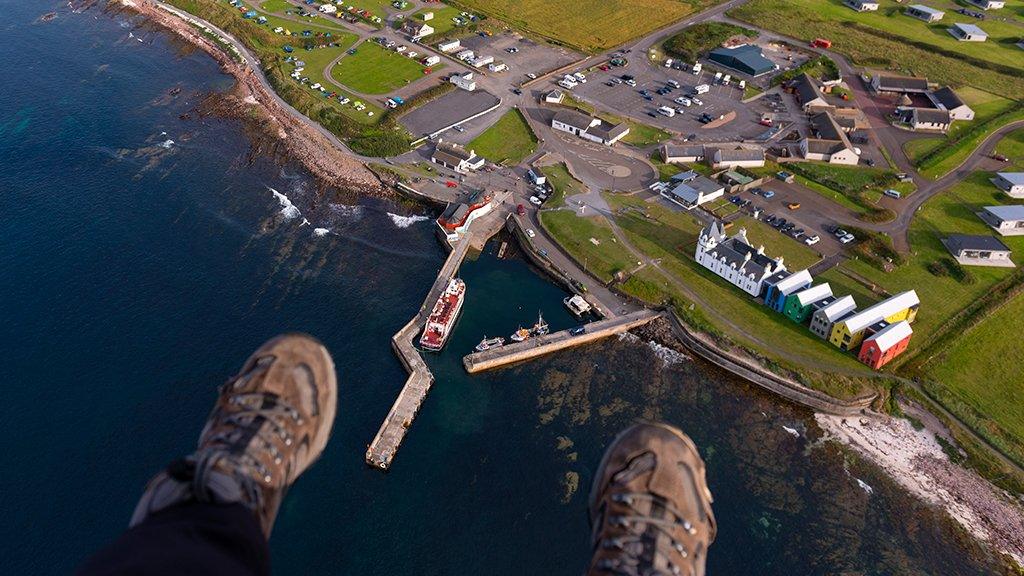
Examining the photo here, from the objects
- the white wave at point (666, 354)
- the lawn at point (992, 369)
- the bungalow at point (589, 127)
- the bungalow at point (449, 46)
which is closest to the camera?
the lawn at point (992, 369)

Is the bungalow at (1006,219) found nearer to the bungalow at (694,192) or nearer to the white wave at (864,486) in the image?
the bungalow at (694,192)

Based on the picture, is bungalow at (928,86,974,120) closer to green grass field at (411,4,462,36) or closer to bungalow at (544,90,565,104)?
bungalow at (544,90,565,104)

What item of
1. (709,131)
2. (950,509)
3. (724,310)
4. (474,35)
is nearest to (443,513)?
(724,310)

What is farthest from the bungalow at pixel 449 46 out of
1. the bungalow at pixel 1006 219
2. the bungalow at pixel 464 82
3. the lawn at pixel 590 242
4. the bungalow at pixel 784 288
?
the bungalow at pixel 1006 219

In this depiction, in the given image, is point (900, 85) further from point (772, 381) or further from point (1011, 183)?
point (772, 381)

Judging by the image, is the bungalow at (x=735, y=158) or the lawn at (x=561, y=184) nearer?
the lawn at (x=561, y=184)

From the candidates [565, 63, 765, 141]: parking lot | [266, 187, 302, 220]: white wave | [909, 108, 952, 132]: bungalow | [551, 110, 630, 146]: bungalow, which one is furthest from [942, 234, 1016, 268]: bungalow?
[266, 187, 302, 220]: white wave

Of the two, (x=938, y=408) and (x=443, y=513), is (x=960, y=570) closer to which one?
(x=938, y=408)
